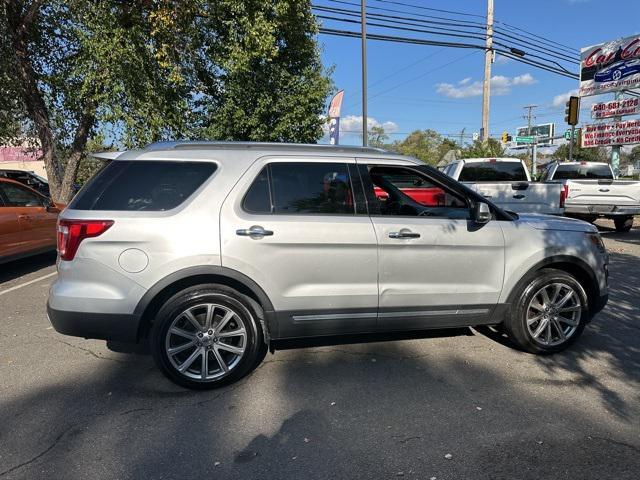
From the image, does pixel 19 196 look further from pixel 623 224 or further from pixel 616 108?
pixel 616 108

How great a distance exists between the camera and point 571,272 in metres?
4.33

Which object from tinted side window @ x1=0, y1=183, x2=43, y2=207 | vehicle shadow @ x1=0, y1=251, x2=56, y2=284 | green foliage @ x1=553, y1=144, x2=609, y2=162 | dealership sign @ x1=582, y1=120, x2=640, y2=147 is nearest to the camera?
tinted side window @ x1=0, y1=183, x2=43, y2=207

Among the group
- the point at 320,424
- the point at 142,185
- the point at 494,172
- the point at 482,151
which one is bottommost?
the point at 320,424

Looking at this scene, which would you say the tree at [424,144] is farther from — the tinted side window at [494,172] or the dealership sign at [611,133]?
the tinted side window at [494,172]

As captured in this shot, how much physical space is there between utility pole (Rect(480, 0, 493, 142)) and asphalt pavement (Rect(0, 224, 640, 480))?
19010mm

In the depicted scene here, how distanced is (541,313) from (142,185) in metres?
3.52

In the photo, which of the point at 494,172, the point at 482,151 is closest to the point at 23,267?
the point at 494,172

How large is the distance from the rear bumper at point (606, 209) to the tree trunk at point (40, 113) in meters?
12.1

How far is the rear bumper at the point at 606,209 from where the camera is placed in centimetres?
1128

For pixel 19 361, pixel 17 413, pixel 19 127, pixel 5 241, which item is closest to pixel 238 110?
pixel 19 127

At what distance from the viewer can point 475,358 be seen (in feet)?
13.7

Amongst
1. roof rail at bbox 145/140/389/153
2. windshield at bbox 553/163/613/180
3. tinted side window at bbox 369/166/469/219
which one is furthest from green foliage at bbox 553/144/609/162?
roof rail at bbox 145/140/389/153

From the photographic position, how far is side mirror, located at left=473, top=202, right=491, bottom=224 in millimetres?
3828

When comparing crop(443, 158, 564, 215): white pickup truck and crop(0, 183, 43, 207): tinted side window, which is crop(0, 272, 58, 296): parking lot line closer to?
crop(0, 183, 43, 207): tinted side window
